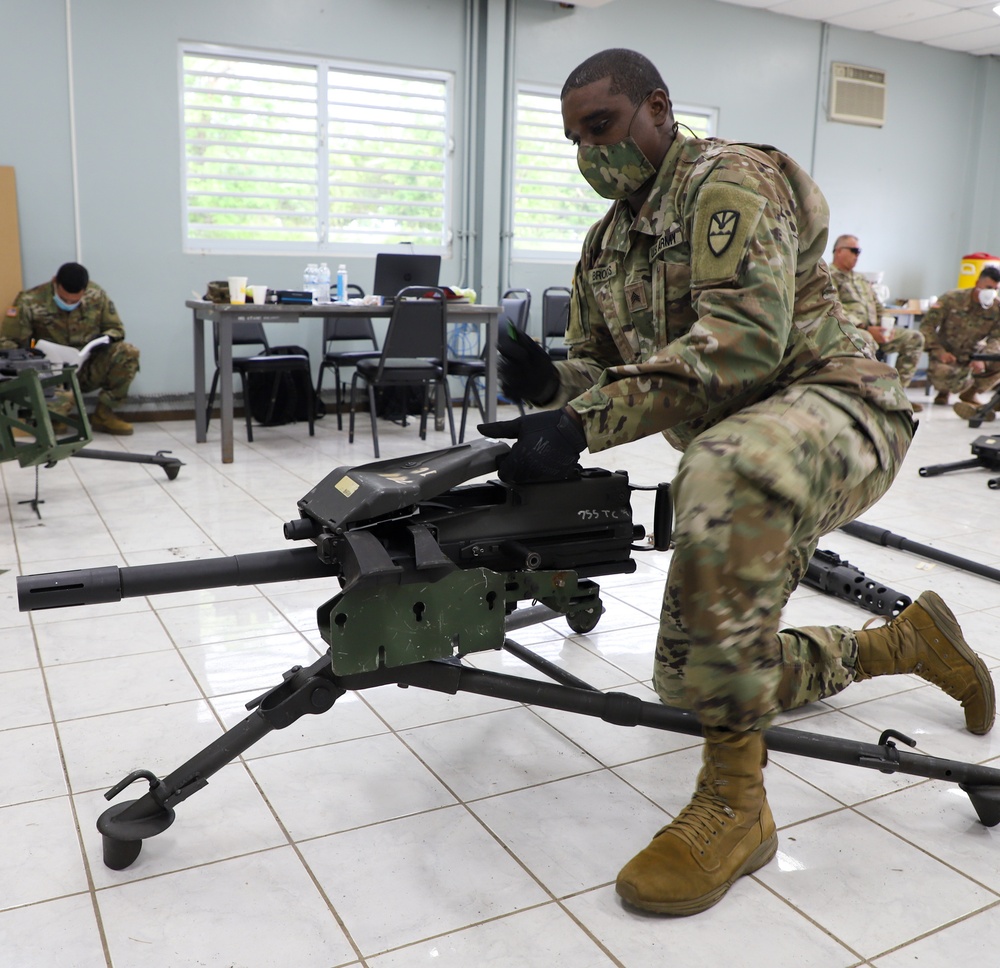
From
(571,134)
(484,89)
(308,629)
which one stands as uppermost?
(484,89)

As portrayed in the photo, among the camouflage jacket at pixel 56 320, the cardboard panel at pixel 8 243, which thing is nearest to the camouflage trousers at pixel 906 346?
the camouflage jacket at pixel 56 320

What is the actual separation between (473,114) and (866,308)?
310 centimetres

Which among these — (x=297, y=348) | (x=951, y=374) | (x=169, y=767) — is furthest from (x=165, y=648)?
(x=951, y=374)

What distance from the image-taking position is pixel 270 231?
6.13 m

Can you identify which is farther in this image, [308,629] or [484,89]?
[484,89]

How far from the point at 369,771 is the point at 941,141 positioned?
9034 mm

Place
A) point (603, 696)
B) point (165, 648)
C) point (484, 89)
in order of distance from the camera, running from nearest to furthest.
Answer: point (603, 696) < point (165, 648) < point (484, 89)

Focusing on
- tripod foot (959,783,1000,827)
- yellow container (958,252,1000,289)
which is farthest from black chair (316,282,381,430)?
yellow container (958,252,1000,289)

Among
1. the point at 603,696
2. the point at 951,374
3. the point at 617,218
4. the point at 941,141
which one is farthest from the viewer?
the point at 941,141

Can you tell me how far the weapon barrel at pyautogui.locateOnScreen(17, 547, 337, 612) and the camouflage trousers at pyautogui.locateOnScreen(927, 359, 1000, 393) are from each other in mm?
6864

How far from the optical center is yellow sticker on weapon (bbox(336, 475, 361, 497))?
4.45ft

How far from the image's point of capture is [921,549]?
10.1 feet

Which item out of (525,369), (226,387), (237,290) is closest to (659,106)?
(525,369)

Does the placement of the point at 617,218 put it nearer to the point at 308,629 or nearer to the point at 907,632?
the point at 907,632
